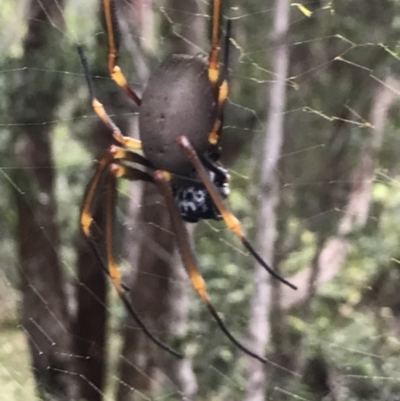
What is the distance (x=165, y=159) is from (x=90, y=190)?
0.13m

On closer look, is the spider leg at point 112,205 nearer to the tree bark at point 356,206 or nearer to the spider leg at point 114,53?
the spider leg at point 114,53

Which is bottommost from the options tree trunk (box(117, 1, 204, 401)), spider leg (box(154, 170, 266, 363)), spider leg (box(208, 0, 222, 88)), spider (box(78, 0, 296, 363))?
tree trunk (box(117, 1, 204, 401))

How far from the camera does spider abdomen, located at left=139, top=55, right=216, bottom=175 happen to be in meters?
0.60

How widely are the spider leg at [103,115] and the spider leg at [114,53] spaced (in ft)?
0.13

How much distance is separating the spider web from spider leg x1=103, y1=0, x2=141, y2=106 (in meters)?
0.02

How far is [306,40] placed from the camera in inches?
25.4

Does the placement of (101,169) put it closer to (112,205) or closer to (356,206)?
(112,205)

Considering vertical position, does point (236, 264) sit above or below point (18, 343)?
above

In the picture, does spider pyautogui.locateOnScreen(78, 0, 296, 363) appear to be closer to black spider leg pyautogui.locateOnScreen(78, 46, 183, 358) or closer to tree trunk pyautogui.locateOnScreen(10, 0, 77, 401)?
black spider leg pyautogui.locateOnScreen(78, 46, 183, 358)

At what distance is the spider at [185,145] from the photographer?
599 mm

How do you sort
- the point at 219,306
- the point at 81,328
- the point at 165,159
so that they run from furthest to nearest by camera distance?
the point at 81,328
the point at 219,306
the point at 165,159

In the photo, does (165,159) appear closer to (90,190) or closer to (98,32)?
(90,190)

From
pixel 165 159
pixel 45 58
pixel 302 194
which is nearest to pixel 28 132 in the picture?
pixel 45 58

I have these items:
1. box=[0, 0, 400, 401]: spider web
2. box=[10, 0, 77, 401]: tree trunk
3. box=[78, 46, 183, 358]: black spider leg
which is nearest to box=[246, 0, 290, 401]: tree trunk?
box=[0, 0, 400, 401]: spider web
